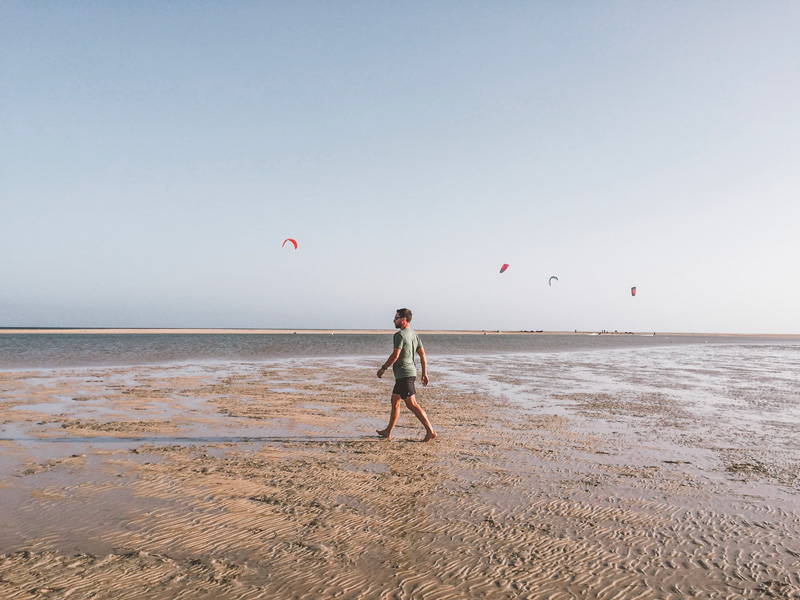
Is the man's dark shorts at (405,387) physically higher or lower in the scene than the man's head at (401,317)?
lower

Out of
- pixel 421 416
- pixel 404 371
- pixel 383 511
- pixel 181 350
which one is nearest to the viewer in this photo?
pixel 383 511

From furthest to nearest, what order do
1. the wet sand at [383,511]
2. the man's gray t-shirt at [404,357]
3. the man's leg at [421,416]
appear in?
the man's gray t-shirt at [404,357] → the man's leg at [421,416] → the wet sand at [383,511]

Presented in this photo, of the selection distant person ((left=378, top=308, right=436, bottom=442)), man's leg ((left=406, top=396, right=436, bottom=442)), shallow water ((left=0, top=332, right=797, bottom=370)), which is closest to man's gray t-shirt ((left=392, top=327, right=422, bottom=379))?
distant person ((left=378, top=308, right=436, bottom=442))

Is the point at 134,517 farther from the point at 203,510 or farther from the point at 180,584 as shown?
the point at 180,584

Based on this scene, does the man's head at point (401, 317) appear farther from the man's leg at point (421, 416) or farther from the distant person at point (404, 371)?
the man's leg at point (421, 416)

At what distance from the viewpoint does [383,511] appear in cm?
496

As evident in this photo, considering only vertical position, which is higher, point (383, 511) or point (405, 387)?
point (405, 387)

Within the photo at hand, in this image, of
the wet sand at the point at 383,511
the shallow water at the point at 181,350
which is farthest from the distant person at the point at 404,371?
the shallow water at the point at 181,350

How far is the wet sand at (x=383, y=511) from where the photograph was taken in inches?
143

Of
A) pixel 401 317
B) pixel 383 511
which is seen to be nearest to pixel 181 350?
pixel 401 317

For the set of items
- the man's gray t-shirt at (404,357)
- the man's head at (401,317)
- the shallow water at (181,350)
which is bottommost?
the shallow water at (181,350)

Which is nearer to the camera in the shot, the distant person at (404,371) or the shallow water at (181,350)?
the distant person at (404,371)

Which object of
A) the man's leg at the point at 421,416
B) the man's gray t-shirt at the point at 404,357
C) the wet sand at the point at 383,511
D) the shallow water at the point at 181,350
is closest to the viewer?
the wet sand at the point at 383,511

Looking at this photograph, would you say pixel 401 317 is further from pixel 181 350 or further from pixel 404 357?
pixel 181 350
